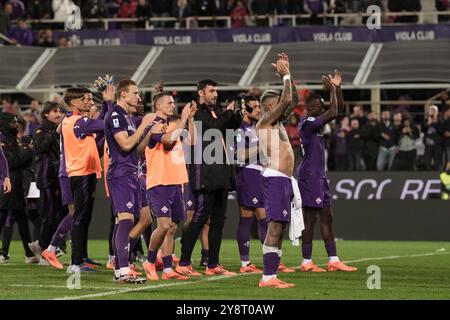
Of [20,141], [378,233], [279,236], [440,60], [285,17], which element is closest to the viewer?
[279,236]

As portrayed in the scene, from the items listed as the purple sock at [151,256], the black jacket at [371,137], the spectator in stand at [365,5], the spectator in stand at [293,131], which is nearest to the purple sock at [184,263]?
the purple sock at [151,256]

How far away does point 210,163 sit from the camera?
620 inches

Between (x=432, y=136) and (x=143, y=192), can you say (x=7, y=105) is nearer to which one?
(x=432, y=136)

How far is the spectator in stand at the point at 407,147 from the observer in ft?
84.8

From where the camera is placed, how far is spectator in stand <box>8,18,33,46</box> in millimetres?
33406

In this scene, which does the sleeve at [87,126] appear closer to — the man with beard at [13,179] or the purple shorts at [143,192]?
the purple shorts at [143,192]

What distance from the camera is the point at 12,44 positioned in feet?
108

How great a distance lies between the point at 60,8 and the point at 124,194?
2215 cm

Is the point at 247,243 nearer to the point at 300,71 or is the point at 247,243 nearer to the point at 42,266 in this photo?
the point at 42,266

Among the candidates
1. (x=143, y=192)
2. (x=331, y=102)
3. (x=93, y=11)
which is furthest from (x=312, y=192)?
(x=93, y=11)

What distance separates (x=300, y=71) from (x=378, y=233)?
4801mm

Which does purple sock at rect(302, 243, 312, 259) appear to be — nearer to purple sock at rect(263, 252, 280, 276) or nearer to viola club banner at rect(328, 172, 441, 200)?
purple sock at rect(263, 252, 280, 276)

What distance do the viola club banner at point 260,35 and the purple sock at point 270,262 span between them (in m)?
17.0

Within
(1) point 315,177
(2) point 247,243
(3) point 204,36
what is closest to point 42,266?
(2) point 247,243
